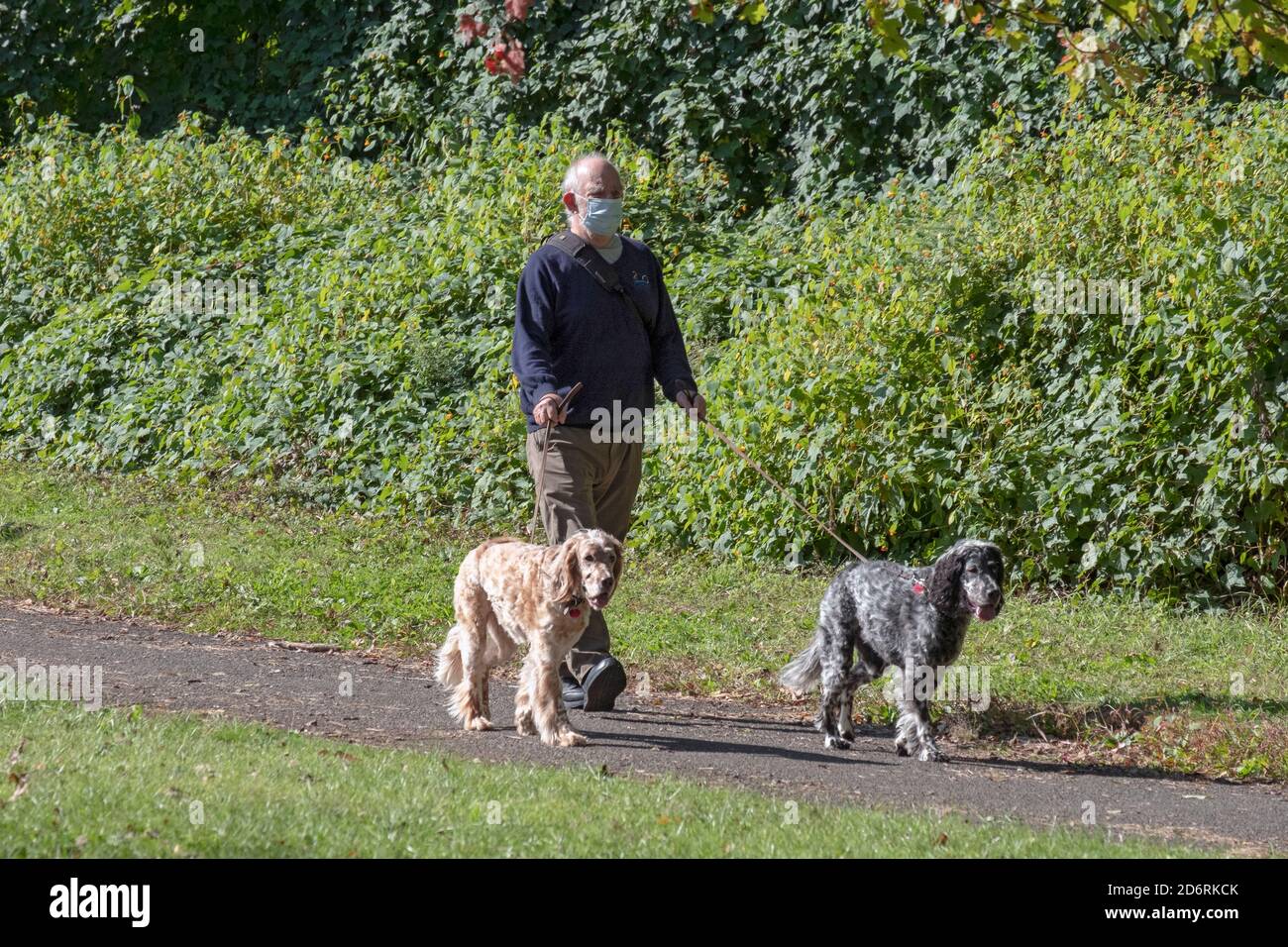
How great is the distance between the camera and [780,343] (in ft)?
40.6

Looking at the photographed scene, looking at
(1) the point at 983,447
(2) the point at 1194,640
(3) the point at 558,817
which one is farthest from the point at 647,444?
(3) the point at 558,817

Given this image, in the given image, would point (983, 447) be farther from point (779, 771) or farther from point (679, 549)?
point (779, 771)

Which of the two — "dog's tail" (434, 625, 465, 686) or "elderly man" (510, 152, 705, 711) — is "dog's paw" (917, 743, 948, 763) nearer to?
"elderly man" (510, 152, 705, 711)

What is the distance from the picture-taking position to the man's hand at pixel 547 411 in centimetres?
774

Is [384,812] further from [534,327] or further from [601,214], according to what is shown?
[601,214]

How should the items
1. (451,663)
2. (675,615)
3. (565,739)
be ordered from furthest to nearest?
(675,615)
(451,663)
(565,739)

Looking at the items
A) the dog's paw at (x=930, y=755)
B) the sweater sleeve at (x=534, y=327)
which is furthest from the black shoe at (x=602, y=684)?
the dog's paw at (x=930, y=755)

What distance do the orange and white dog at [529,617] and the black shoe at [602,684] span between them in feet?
1.34

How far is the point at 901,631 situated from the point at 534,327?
7.83ft

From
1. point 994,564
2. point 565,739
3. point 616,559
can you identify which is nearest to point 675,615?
point 565,739

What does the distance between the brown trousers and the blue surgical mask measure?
1.03 metres


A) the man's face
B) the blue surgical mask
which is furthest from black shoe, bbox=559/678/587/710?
the man's face

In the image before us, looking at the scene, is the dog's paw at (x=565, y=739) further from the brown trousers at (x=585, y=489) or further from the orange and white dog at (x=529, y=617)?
the brown trousers at (x=585, y=489)
